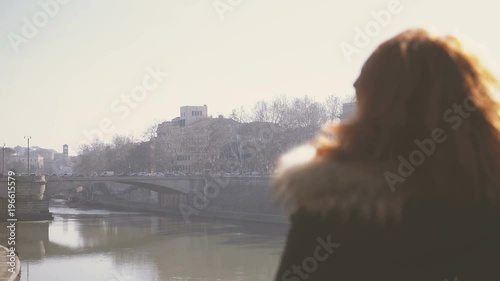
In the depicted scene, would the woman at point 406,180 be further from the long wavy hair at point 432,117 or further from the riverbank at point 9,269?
the riverbank at point 9,269

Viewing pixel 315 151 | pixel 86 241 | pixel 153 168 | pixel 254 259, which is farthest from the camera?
pixel 153 168

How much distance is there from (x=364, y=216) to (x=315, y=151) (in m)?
0.18

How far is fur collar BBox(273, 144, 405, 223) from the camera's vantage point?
4.41 feet

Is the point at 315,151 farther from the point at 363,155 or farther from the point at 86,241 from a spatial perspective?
the point at 86,241

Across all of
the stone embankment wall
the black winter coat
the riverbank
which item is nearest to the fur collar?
the black winter coat

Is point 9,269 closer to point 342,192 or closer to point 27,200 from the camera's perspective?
point 342,192

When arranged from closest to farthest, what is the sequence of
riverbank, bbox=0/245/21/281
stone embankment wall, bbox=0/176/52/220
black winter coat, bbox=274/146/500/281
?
black winter coat, bbox=274/146/500/281
riverbank, bbox=0/245/21/281
stone embankment wall, bbox=0/176/52/220

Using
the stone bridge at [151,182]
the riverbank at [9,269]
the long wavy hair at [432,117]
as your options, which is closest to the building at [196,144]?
the stone bridge at [151,182]

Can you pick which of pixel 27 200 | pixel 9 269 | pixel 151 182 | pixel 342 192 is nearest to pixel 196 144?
pixel 151 182

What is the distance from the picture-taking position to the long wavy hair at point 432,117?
1.35 meters

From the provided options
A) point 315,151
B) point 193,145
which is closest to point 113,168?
point 193,145

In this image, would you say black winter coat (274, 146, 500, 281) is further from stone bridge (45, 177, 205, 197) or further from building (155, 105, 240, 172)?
building (155, 105, 240, 172)

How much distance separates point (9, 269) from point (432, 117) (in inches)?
626

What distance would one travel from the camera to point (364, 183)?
4.49 ft
